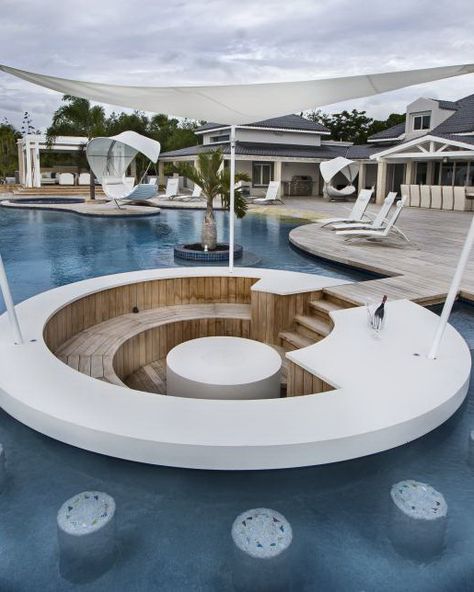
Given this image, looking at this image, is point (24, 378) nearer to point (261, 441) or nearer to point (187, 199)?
point (261, 441)

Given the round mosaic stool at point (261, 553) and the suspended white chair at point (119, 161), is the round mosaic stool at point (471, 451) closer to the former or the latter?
the round mosaic stool at point (261, 553)

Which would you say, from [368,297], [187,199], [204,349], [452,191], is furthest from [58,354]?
[187,199]

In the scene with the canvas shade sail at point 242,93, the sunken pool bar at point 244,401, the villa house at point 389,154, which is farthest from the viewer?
the villa house at point 389,154

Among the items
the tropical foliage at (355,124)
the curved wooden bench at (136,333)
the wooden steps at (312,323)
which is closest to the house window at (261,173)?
the tropical foliage at (355,124)

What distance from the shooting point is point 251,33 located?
20.7 meters

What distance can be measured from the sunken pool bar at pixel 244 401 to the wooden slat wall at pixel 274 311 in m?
0.01

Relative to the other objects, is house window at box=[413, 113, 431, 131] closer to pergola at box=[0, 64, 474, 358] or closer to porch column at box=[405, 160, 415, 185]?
porch column at box=[405, 160, 415, 185]

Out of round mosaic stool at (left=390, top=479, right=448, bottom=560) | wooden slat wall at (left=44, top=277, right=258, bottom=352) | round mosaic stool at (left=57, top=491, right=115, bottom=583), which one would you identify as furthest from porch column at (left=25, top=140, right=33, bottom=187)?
round mosaic stool at (left=390, top=479, right=448, bottom=560)

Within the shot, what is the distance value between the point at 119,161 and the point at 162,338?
1797 centimetres

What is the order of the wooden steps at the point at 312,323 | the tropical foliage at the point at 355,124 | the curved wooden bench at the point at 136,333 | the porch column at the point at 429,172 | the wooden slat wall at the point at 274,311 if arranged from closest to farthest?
the curved wooden bench at the point at 136,333 → the wooden steps at the point at 312,323 → the wooden slat wall at the point at 274,311 → the porch column at the point at 429,172 → the tropical foliage at the point at 355,124

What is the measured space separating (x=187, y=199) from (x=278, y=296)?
19.8 meters

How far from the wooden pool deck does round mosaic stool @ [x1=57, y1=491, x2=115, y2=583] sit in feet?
13.7

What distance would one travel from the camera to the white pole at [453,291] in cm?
378

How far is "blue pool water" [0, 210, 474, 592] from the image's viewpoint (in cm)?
253
